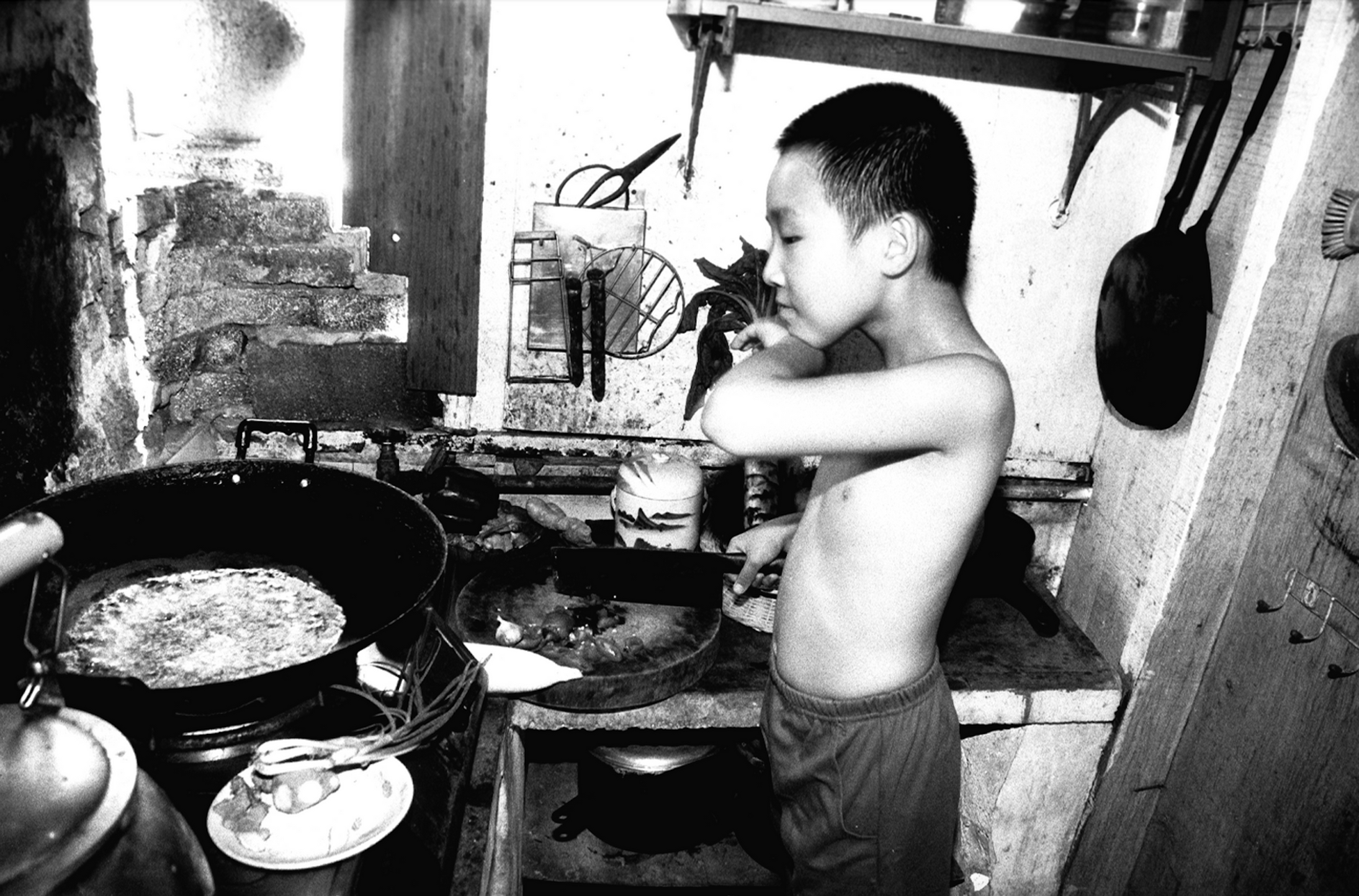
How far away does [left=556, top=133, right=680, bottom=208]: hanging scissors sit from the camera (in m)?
2.44

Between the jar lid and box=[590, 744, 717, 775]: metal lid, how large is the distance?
0.68 metres

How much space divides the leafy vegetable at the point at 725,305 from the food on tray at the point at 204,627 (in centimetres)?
124

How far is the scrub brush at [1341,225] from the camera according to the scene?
188 cm

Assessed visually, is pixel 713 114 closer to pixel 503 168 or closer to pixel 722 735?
pixel 503 168

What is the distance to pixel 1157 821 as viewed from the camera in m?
2.50

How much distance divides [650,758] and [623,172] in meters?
1.56

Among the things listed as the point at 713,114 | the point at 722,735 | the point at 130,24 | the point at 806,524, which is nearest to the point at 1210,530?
the point at 806,524

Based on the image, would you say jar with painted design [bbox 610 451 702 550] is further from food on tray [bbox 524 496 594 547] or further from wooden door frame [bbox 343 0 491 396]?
wooden door frame [bbox 343 0 491 396]

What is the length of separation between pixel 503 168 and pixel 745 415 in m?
1.30

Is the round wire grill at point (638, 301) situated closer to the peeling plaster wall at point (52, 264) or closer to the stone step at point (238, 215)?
the stone step at point (238, 215)

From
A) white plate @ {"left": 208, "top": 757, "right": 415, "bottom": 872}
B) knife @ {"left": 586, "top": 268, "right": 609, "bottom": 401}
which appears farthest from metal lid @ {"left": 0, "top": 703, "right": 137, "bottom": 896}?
knife @ {"left": 586, "top": 268, "right": 609, "bottom": 401}

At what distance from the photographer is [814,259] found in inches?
60.9

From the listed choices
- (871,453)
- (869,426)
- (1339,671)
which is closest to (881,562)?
(871,453)

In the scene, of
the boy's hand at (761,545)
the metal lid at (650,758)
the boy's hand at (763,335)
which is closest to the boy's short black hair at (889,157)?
the boy's hand at (763,335)
